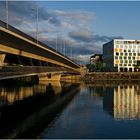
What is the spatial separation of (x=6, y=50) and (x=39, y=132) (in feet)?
73.8

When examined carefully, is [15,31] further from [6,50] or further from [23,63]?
[23,63]

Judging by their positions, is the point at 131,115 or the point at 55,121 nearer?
the point at 55,121

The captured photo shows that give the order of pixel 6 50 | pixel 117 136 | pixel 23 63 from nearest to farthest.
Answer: pixel 117 136
pixel 6 50
pixel 23 63

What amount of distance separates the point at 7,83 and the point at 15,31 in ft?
228

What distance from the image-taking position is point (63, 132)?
138ft

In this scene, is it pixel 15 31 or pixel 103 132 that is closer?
pixel 103 132

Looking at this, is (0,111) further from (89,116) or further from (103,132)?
(103,132)

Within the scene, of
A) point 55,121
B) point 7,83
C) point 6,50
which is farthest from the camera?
point 7,83

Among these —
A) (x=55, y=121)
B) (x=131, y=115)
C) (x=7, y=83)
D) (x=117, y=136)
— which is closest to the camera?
(x=117, y=136)

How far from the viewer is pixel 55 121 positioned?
167ft

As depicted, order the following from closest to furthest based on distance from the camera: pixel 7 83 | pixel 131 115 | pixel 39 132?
pixel 39 132 < pixel 131 115 < pixel 7 83

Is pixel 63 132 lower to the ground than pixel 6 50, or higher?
lower

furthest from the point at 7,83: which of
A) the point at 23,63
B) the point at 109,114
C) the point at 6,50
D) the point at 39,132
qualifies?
the point at 39,132

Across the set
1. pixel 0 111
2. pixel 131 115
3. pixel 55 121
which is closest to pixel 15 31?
pixel 0 111
